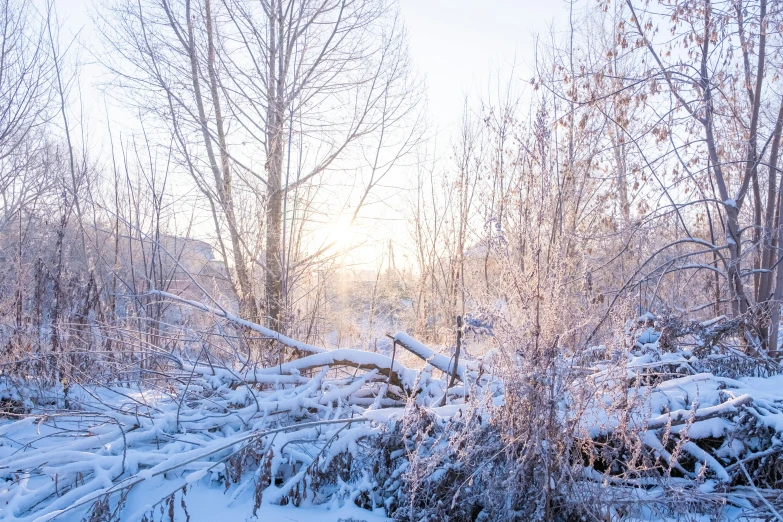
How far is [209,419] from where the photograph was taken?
3650mm

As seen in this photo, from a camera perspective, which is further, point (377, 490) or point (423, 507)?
point (377, 490)

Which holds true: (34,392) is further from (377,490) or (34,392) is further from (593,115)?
(593,115)

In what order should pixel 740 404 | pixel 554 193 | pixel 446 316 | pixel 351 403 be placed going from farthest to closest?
1. pixel 446 316
2. pixel 351 403
3. pixel 554 193
4. pixel 740 404

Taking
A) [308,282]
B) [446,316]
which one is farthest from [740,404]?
[446,316]

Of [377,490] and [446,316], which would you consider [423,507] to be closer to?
[377,490]

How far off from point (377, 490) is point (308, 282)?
18.1 feet

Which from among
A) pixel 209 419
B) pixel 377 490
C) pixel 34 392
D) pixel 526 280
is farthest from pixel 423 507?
pixel 34 392

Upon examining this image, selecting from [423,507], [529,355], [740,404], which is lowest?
[423,507]

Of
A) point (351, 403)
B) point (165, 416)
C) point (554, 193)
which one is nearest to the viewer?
point (554, 193)

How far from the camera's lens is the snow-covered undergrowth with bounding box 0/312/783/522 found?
8.16ft

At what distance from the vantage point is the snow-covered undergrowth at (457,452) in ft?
8.16

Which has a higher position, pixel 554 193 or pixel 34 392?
pixel 554 193

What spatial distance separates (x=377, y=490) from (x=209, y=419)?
132 cm

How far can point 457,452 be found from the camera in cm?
281
